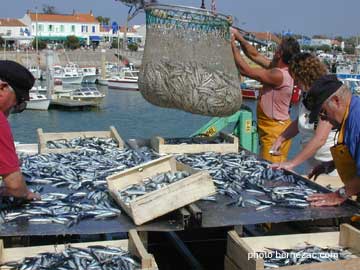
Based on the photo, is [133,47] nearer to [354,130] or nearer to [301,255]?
[354,130]

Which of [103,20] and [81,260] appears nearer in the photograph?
[81,260]

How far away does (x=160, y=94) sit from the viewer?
586 cm

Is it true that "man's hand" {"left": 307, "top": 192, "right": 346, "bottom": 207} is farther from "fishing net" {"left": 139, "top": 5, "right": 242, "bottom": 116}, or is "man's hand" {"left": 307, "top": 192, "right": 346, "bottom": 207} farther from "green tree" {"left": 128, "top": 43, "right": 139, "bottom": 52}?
"green tree" {"left": 128, "top": 43, "right": 139, "bottom": 52}

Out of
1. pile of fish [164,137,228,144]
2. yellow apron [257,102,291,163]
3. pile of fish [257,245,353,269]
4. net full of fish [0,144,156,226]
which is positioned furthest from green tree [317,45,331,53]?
pile of fish [257,245,353,269]

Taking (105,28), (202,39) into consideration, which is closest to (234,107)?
(202,39)

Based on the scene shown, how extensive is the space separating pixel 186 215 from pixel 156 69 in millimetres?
2522

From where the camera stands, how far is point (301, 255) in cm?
355

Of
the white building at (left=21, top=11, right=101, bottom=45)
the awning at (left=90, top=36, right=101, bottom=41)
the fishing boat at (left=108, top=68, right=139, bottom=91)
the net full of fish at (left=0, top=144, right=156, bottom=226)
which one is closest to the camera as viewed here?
the net full of fish at (left=0, top=144, right=156, bottom=226)

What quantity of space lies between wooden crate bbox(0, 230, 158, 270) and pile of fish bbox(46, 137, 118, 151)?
9.35 feet

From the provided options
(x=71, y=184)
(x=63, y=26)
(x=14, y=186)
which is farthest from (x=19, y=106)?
(x=63, y=26)

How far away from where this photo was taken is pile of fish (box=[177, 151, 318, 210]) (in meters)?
4.26

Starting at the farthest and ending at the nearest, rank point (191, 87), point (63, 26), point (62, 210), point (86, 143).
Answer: point (63, 26), point (86, 143), point (191, 87), point (62, 210)

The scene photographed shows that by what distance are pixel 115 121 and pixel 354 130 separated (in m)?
35.4

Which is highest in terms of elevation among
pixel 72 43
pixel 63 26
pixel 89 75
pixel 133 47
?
pixel 63 26
